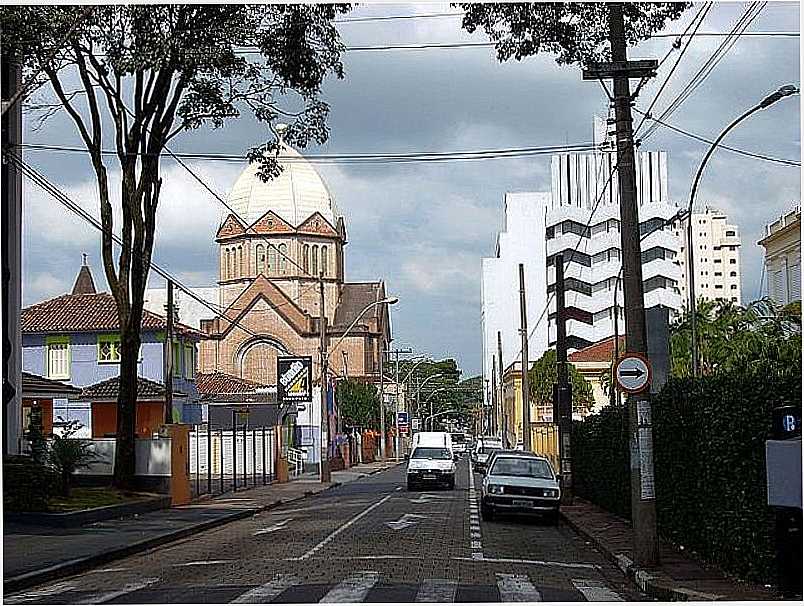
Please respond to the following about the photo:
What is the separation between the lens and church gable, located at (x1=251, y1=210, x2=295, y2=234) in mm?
86500

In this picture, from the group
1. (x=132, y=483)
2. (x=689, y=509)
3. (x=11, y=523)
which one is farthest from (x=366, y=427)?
(x=689, y=509)

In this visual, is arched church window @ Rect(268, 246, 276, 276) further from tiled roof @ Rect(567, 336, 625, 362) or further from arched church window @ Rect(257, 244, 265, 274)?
tiled roof @ Rect(567, 336, 625, 362)

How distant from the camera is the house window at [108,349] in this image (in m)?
65.8

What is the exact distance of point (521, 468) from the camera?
29.4m

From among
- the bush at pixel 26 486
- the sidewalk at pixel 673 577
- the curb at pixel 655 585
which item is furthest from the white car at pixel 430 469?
the curb at pixel 655 585

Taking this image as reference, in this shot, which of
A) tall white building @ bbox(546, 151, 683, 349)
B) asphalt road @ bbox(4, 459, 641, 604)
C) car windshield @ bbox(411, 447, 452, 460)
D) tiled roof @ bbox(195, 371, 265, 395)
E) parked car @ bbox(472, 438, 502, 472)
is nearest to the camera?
asphalt road @ bbox(4, 459, 641, 604)

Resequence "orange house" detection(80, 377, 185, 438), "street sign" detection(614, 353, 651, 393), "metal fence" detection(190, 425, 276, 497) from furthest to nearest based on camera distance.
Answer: "orange house" detection(80, 377, 185, 438) → "metal fence" detection(190, 425, 276, 497) → "street sign" detection(614, 353, 651, 393)

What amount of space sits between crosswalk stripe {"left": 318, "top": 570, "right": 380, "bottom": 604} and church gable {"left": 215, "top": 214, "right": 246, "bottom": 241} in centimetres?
7287

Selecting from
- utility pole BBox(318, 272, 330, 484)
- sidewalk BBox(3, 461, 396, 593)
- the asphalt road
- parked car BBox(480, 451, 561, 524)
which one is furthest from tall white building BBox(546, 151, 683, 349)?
the asphalt road

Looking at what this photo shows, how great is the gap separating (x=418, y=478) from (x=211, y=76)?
2049 centimetres

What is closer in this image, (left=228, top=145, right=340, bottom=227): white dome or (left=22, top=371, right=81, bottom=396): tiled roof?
(left=22, top=371, right=81, bottom=396): tiled roof

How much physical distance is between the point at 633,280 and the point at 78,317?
52853 mm

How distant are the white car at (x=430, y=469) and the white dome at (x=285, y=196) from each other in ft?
137

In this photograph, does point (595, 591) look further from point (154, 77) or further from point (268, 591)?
point (154, 77)
